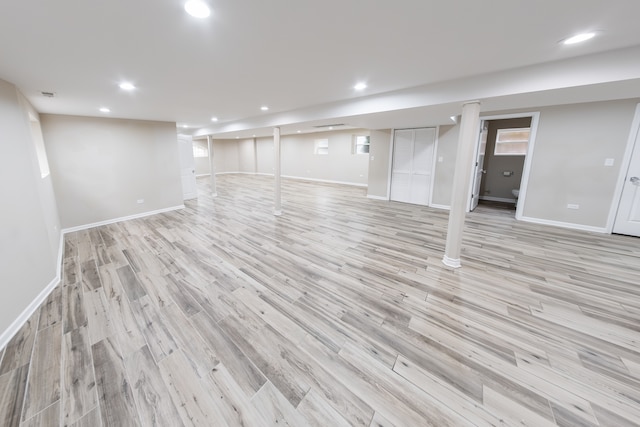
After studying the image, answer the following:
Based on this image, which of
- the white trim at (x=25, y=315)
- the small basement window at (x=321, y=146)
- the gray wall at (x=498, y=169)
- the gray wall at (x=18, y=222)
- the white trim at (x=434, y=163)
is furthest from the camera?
the small basement window at (x=321, y=146)

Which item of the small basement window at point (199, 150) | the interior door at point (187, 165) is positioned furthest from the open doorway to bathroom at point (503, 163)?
the small basement window at point (199, 150)

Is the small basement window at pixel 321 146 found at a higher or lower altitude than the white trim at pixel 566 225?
higher

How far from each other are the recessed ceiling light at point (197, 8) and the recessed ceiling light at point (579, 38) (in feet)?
8.86

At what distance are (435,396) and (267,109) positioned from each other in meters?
4.86

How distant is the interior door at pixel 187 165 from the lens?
6891mm

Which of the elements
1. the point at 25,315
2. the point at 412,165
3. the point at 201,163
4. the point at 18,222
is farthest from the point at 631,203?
the point at 201,163

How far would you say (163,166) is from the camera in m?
5.73

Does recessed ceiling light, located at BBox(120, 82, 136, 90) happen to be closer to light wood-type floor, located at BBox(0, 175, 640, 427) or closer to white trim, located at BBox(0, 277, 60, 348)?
light wood-type floor, located at BBox(0, 175, 640, 427)

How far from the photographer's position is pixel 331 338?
75.2 inches

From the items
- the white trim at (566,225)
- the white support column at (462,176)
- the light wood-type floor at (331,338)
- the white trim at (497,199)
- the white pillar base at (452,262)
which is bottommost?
the light wood-type floor at (331,338)

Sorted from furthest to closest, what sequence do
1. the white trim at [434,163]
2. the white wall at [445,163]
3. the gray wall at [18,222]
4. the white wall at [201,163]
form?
the white wall at [201,163], the white trim at [434,163], the white wall at [445,163], the gray wall at [18,222]

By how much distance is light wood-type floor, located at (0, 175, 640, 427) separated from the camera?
1376mm

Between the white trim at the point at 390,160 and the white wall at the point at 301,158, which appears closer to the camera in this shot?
the white trim at the point at 390,160

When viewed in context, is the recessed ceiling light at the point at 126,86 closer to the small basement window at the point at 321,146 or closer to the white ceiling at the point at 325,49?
the white ceiling at the point at 325,49
